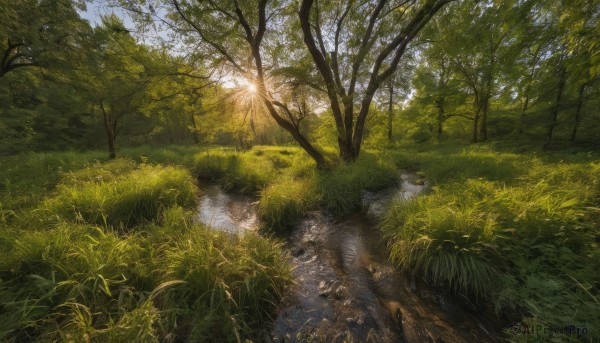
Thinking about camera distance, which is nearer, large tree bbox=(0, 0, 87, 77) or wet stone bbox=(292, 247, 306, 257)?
wet stone bbox=(292, 247, 306, 257)

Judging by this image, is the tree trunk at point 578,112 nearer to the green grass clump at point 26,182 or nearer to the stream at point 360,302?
the stream at point 360,302

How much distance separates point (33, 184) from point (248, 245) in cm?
793

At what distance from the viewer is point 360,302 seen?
315 cm

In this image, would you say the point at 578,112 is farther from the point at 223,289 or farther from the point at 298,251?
the point at 223,289

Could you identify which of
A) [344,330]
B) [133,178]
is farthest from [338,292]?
[133,178]

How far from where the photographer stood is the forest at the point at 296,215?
98.5 inches

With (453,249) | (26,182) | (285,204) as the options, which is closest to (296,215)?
(285,204)

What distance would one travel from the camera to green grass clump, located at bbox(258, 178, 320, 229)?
236 inches

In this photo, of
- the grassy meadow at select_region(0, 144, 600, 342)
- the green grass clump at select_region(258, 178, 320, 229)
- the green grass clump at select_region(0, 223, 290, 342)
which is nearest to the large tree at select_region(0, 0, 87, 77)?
the grassy meadow at select_region(0, 144, 600, 342)

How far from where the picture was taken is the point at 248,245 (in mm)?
3850

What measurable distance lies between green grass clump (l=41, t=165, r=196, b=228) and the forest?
50 millimetres

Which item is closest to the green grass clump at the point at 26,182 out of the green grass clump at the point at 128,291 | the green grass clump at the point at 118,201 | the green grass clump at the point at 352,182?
the green grass clump at the point at 118,201

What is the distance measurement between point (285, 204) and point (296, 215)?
48 cm

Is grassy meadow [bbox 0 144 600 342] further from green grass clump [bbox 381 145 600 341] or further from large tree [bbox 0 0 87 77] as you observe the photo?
large tree [bbox 0 0 87 77]
